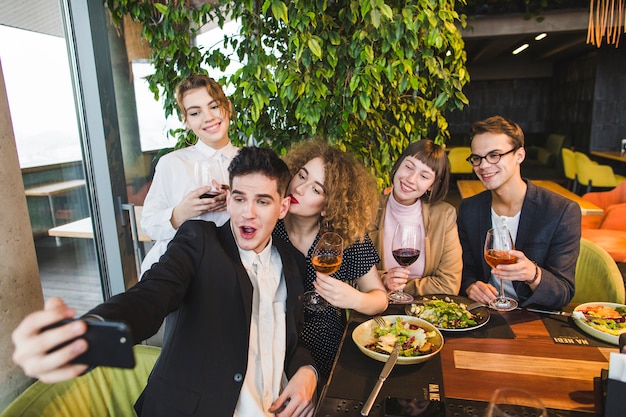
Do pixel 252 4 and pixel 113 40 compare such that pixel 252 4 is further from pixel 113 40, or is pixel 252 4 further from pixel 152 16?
pixel 113 40

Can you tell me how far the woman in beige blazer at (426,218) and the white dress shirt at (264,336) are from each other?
66 centimetres

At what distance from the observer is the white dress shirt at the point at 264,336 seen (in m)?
1.46

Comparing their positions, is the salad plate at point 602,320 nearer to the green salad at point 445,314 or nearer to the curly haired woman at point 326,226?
the green salad at point 445,314

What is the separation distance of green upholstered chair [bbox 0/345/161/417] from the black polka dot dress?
0.62 metres

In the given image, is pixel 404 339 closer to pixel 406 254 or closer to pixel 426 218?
pixel 406 254

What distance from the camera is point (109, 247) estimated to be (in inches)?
115

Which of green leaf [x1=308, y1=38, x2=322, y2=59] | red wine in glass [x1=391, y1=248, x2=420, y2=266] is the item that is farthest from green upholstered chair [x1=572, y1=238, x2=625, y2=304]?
green leaf [x1=308, y1=38, x2=322, y2=59]

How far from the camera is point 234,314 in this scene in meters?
1.45

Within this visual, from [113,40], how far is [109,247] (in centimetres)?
138

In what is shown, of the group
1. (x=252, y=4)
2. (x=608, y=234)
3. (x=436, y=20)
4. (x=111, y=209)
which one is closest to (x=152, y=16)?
(x=252, y=4)

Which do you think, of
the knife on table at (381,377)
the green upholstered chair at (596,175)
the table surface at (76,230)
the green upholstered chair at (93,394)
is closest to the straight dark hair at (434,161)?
the knife on table at (381,377)

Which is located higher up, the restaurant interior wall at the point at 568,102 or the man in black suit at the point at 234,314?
the restaurant interior wall at the point at 568,102

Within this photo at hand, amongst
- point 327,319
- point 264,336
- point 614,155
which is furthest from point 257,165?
point 614,155

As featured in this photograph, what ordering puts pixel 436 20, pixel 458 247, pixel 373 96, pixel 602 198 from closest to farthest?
pixel 458 247
pixel 436 20
pixel 373 96
pixel 602 198
